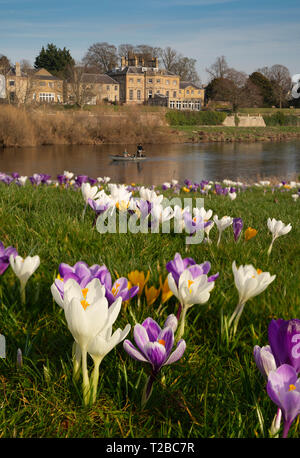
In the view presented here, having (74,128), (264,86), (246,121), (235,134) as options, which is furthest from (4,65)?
(264,86)

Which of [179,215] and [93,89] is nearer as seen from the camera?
[179,215]

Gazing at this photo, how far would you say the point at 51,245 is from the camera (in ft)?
8.57

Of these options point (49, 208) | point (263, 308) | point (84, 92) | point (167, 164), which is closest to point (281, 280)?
point (263, 308)

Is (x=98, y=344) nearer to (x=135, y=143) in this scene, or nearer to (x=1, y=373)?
(x=1, y=373)

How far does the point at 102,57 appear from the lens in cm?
9412

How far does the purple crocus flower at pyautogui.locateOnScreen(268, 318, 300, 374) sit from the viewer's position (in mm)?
1003

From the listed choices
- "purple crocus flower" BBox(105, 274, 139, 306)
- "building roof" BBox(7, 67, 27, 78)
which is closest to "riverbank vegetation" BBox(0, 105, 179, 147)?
"building roof" BBox(7, 67, 27, 78)

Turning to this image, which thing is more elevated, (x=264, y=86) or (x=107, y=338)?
(x=264, y=86)

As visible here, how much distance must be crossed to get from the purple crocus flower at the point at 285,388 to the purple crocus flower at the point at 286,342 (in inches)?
3.2

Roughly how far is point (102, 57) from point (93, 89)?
33083 mm

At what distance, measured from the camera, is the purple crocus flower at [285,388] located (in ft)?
3.00

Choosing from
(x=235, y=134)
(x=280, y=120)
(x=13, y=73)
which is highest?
(x=13, y=73)

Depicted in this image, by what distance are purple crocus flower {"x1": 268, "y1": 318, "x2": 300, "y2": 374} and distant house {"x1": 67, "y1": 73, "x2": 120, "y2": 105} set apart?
213 feet

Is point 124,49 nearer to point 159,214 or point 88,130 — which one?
point 88,130
